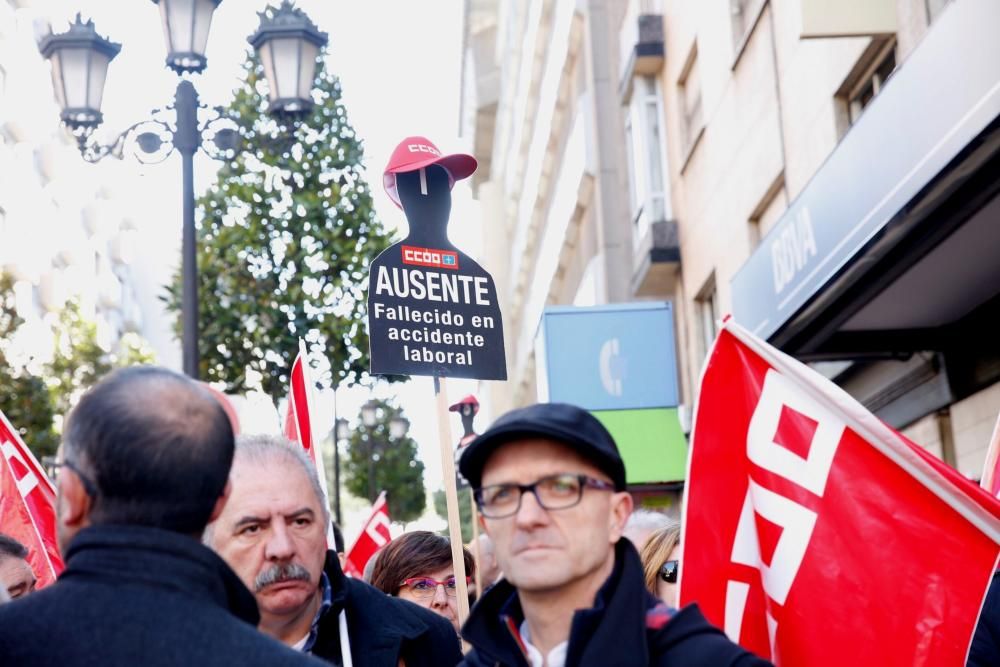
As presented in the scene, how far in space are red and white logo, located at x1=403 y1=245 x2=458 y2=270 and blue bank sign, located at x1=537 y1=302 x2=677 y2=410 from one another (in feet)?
39.2

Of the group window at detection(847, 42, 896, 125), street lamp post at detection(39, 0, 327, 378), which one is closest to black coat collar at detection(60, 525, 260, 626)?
street lamp post at detection(39, 0, 327, 378)

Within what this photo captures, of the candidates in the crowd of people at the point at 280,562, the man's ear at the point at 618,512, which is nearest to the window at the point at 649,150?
the crowd of people at the point at 280,562

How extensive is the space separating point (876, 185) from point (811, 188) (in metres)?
1.74

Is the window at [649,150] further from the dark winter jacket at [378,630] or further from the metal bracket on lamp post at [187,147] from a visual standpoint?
the dark winter jacket at [378,630]

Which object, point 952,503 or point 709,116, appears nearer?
point 952,503

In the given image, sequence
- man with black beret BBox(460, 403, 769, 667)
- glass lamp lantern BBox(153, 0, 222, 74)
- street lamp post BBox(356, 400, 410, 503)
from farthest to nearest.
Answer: street lamp post BBox(356, 400, 410, 503), glass lamp lantern BBox(153, 0, 222, 74), man with black beret BBox(460, 403, 769, 667)

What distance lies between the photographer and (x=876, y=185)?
945 centimetres

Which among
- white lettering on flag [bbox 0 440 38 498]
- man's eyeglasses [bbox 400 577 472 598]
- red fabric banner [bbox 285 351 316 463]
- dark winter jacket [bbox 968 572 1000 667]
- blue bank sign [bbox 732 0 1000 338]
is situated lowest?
dark winter jacket [bbox 968 572 1000 667]

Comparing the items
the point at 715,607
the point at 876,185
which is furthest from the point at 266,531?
the point at 876,185

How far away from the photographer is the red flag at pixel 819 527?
4129 millimetres

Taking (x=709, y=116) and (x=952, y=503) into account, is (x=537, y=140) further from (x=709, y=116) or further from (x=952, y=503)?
(x=952, y=503)

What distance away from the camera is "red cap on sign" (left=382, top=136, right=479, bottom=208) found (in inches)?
238

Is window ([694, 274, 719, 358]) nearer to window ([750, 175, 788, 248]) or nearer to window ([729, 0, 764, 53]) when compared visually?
window ([750, 175, 788, 248])

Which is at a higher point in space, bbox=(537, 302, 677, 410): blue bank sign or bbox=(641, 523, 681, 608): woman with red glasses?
bbox=(537, 302, 677, 410): blue bank sign
